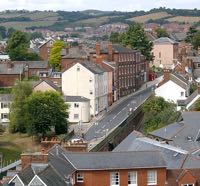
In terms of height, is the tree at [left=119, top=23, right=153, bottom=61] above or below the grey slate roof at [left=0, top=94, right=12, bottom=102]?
above

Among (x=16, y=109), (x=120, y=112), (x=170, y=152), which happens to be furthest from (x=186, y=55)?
(x=170, y=152)

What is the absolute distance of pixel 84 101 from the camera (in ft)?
260

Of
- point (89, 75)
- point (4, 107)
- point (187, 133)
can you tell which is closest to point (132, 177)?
point (187, 133)

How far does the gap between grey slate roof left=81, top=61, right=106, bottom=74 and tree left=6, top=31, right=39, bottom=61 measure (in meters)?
22.3

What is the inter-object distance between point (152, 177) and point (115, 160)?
6.18ft

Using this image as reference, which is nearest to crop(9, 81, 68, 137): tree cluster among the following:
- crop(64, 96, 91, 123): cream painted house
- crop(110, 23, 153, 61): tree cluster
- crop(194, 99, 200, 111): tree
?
crop(64, 96, 91, 123): cream painted house

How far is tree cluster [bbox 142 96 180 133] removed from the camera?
6125 centimetres

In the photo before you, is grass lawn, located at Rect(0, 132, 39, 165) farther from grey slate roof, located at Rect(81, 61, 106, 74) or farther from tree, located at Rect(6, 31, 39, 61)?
tree, located at Rect(6, 31, 39, 61)

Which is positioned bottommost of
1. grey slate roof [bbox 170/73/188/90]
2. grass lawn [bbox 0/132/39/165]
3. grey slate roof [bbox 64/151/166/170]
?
grass lawn [bbox 0/132/39/165]

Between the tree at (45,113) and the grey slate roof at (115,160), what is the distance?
33.7m

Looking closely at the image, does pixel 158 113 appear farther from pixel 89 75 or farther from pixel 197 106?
pixel 89 75

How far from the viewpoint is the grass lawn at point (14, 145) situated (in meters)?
64.2

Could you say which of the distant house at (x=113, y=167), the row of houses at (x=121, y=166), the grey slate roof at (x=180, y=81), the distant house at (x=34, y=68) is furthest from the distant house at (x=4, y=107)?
the distant house at (x=113, y=167)

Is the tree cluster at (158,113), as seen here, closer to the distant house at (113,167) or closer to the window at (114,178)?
the distant house at (113,167)
